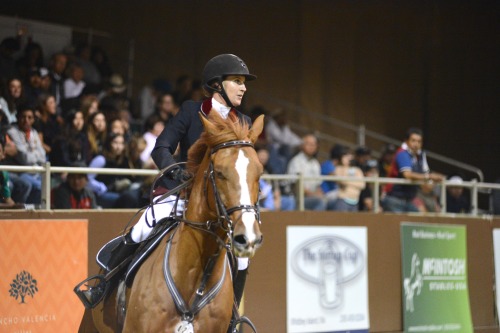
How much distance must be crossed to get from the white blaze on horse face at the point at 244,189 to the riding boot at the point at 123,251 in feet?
4.25

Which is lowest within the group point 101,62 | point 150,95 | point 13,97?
point 13,97

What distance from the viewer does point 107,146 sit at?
32.6 ft

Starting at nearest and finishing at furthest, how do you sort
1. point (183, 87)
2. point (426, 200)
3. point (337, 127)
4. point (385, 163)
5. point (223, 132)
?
1. point (223, 132)
2. point (426, 200)
3. point (183, 87)
4. point (385, 163)
5. point (337, 127)

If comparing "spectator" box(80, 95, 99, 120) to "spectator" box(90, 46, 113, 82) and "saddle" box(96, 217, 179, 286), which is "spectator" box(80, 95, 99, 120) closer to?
"spectator" box(90, 46, 113, 82)

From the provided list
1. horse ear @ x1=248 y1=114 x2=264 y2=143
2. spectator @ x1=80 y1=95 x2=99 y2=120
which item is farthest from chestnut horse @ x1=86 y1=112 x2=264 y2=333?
spectator @ x1=80 y1=95 x2=99 y2=120

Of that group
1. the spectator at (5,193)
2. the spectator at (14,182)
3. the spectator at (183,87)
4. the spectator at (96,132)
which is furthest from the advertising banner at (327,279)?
the spectator at (183,87)

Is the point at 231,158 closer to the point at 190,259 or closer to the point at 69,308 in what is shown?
the point at 190,259

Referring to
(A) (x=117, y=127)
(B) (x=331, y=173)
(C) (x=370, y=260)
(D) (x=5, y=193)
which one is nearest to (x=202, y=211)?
(D) (x=5, y=193)

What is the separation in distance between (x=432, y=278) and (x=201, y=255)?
24.3 feet

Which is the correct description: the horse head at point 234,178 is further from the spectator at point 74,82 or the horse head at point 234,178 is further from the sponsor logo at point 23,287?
the spectator at point 74,82

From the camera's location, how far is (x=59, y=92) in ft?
39.1

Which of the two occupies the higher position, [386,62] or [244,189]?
[386,62]

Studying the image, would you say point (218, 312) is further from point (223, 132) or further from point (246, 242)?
point (223, 132)

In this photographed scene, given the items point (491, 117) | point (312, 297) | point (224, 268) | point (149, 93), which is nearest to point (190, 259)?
point (224, 268)
